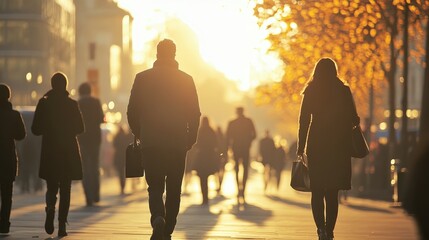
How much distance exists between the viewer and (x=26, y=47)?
10700 centimetres

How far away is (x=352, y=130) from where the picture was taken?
1355 centimetres

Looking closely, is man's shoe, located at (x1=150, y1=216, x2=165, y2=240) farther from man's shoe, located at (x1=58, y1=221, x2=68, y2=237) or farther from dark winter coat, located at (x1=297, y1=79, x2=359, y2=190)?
man's shoe, located at (x1=58, y1=221, x2=68, y2=237)

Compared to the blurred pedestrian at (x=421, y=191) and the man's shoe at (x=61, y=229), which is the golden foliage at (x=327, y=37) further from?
the blurred pedestrian at (x=421, y=191)

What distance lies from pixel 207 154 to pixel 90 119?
16.0 feet

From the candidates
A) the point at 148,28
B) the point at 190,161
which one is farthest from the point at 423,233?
the point at 148,28

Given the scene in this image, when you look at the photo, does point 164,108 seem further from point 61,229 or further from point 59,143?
point 61,229

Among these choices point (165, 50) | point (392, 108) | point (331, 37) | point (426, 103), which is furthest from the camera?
point (392, 108)

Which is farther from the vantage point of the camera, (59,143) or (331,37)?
(331,37)

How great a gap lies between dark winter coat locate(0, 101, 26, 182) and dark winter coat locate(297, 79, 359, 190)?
3.53 metres

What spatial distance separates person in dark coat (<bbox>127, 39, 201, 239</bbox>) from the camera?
468 inches

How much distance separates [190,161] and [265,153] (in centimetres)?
285

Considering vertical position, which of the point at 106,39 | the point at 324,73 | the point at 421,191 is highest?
the point at 106,39

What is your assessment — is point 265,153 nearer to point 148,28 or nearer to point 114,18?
point 148,28

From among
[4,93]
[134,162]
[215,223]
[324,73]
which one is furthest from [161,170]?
[215,223]
